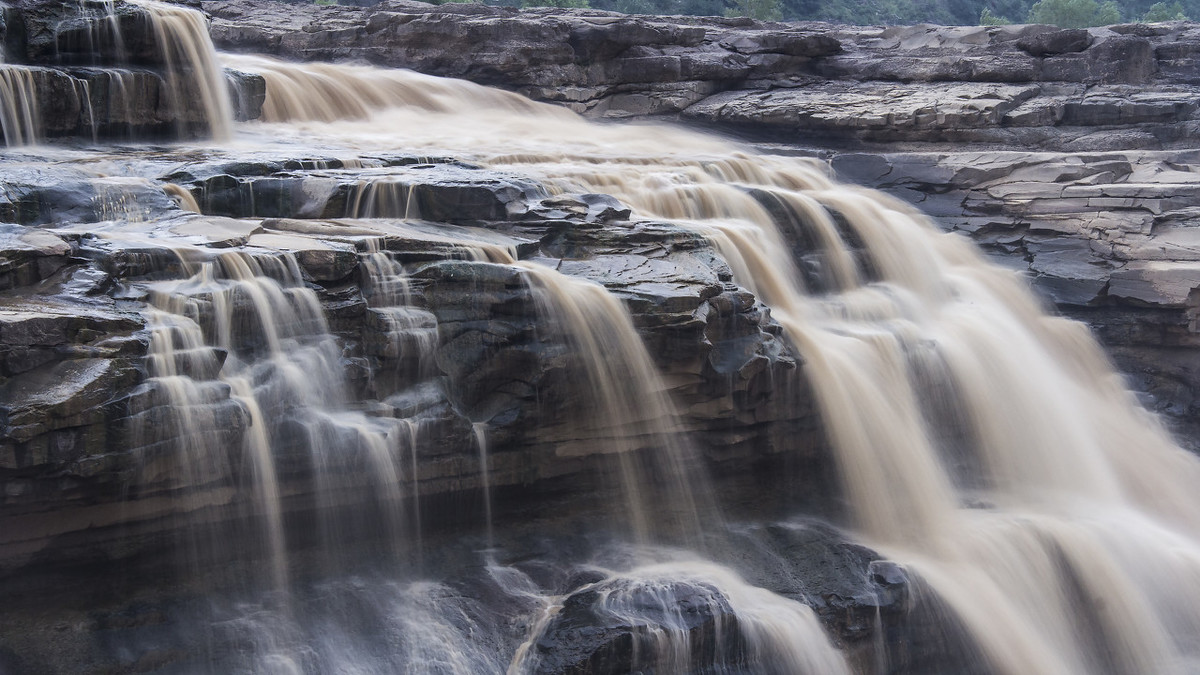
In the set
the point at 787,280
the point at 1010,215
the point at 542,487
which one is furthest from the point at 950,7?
the point at 542,487

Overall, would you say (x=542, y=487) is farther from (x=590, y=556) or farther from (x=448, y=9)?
(x=448, y=9)

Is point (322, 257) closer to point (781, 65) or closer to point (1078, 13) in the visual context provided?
point (781, 65)

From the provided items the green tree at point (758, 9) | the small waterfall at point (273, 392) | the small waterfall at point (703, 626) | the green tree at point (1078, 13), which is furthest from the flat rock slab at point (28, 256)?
the green tree at point (1078, 13)

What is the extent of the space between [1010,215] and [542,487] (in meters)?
8.13

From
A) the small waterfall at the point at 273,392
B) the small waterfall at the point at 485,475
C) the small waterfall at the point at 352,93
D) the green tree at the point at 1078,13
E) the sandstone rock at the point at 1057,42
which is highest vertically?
the green tree at the point at 1078,13

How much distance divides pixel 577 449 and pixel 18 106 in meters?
7.04

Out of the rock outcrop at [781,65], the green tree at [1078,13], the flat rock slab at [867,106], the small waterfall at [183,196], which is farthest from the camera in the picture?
the green tree at [1078,13]

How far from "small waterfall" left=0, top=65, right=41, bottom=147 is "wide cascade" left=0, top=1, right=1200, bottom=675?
0.05 meters

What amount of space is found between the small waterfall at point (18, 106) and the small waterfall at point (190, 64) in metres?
1.62

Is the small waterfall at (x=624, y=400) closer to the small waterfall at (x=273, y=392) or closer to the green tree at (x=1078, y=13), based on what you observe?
the small waterfall at (x=273, y=392)

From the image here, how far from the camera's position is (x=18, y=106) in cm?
1042

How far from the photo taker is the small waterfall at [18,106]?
33.9 ft

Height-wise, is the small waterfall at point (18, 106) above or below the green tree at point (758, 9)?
below

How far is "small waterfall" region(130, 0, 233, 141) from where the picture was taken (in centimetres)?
1195
